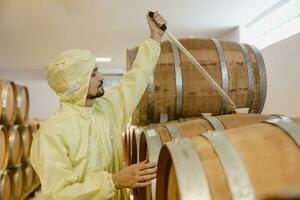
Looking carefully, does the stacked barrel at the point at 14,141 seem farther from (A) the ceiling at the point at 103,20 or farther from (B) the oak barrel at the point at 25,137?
(A) the ceiling at the point at 103,20

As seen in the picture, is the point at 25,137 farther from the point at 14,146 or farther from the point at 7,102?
the point at 7,102

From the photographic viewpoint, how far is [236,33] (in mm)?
5195

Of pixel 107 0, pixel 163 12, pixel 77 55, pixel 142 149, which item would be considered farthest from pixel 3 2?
pixel 142 149

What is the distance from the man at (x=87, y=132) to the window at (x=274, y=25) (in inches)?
89.8

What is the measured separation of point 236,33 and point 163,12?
1.37 meters

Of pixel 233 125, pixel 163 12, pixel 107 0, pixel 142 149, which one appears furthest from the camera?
pixel 163 12

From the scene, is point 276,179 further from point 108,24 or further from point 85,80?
point 108,24

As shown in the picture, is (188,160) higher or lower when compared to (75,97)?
lower

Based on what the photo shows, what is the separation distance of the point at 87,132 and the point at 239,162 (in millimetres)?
996

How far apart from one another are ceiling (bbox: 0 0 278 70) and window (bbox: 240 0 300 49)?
0.12 metres

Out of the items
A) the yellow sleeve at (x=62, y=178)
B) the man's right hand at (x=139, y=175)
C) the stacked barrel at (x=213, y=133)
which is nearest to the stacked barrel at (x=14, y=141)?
the stacked barrel at (x=213, y=133)

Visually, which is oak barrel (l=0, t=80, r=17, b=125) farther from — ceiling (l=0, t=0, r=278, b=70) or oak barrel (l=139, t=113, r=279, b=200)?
oak barrel (l=139, t=113, r=279, b=200)

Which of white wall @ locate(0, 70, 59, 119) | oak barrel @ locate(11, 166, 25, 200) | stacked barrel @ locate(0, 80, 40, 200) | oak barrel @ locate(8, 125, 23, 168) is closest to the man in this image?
stacked barrel @ locate(0, 80, 40, 200)

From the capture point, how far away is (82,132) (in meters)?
1.67
